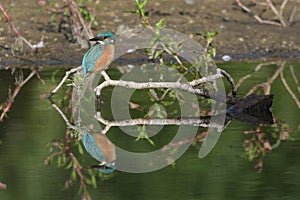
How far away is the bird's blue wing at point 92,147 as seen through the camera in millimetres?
6805

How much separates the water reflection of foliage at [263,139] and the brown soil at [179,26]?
16.8ft

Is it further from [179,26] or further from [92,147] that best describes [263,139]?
[179,26]

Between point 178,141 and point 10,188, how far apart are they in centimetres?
181

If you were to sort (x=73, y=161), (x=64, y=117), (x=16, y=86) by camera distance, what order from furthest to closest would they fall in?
(x=16, y=86), (x=64, y=117), (x=73, y=161)

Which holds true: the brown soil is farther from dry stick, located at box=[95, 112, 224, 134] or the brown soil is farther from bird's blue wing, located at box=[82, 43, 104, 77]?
dry stick, located at box=[95, 112, 224, 134]

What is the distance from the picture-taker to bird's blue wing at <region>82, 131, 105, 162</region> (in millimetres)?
6805

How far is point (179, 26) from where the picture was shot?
14.2m

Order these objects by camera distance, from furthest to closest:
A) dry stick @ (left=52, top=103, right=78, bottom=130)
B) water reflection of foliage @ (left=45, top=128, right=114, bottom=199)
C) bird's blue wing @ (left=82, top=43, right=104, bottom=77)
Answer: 1. bird's blue wing @ (left=82, top=43, right=104, bottom=77)
2. dry stick @ (left=52, top=103, right=78, bottom=130)
3. water reflection of foliage @ (left=45, top=128, right=114, bottom=199)

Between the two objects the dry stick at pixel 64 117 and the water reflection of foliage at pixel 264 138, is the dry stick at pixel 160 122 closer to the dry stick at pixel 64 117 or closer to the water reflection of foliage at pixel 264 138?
the dry stick at pixel 64 117

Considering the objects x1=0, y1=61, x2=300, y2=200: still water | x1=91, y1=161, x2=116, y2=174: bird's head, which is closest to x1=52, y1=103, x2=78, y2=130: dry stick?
x1=0, y1=61, x2=300, y2=200: still water

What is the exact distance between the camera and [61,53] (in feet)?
41.4

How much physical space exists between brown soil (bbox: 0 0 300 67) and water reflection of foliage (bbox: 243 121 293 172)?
5124mm

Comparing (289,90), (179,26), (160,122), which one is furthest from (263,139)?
(179,26)

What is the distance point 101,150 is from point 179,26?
7373 millimetres
